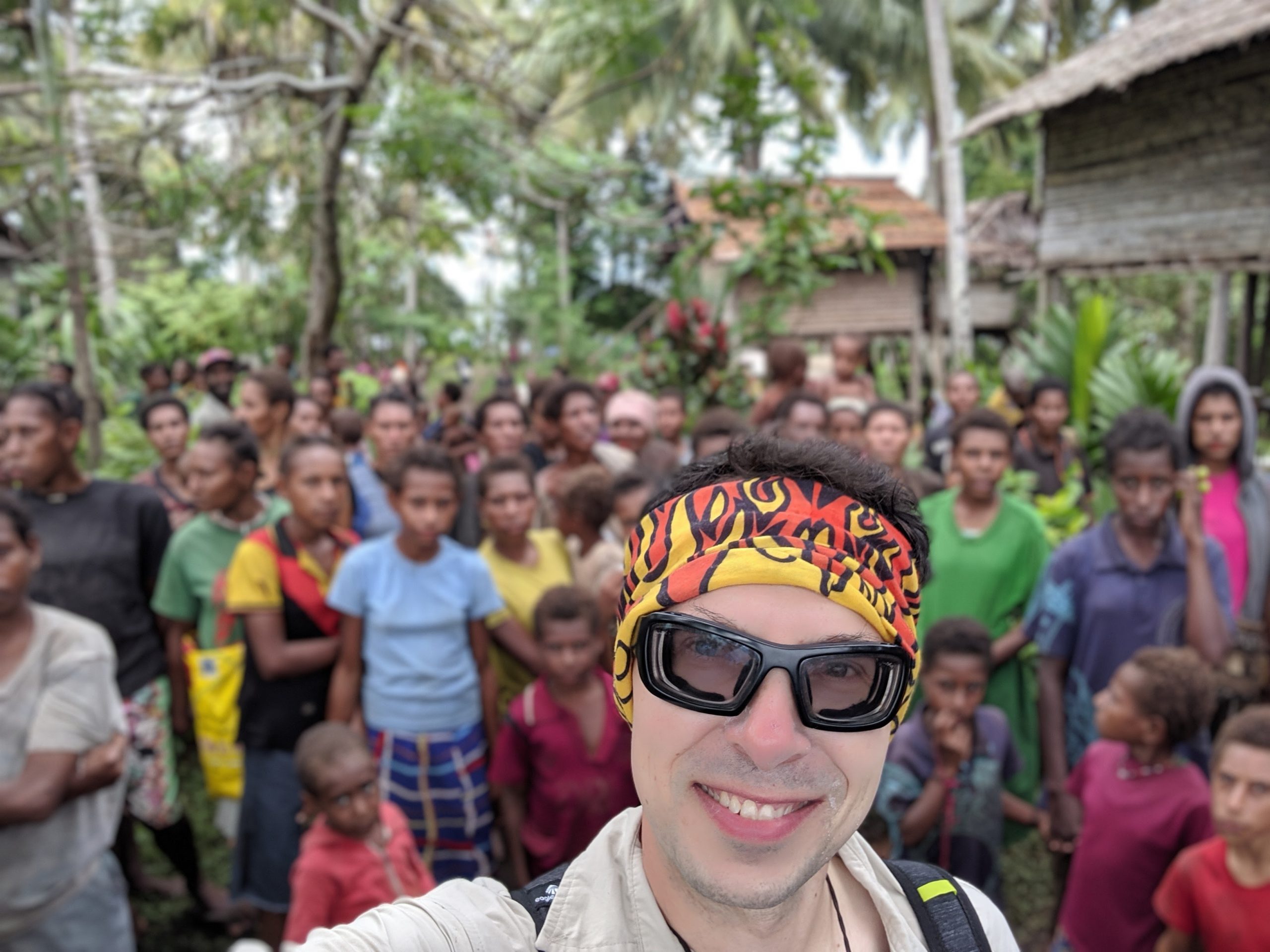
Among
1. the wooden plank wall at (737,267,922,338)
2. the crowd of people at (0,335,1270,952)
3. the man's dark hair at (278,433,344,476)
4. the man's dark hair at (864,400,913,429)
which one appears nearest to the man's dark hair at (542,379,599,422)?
the crowd of people at (0,335,1270,952)

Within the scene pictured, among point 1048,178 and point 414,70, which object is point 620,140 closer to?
point 1048,178

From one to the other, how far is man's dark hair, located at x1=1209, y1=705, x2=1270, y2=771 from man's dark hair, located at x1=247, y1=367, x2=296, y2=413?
446cm

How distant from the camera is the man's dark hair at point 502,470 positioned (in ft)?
11.1

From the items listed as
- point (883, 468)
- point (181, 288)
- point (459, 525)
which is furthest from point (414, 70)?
point (181, 288)

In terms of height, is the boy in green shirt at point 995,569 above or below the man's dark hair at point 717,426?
below

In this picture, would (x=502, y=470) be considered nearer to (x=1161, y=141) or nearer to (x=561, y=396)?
(x=561, y=396)

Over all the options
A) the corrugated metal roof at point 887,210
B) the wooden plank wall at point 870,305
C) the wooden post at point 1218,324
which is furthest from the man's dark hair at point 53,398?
the wooden plank wall at point 870,305

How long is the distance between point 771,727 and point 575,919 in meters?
0.34

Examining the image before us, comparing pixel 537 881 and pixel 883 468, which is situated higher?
pixel 883 468

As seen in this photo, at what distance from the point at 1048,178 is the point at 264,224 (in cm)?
913

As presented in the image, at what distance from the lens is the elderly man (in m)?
1.01

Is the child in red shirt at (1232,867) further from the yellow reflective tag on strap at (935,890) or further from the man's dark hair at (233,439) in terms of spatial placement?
the man's dark hair at (233,439)

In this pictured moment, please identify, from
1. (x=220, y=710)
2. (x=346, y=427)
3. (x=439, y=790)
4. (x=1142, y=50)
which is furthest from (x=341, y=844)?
(x=1142, y=50)

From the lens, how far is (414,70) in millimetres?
8047
